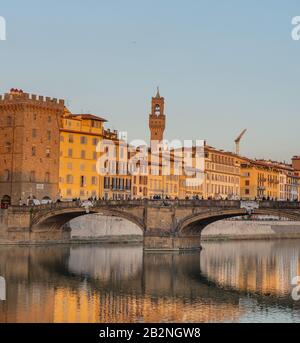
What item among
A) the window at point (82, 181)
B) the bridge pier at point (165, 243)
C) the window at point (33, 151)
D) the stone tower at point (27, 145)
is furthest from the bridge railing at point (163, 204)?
the window at point (82, 181)

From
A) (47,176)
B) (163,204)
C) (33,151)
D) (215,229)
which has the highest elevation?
(33,151)

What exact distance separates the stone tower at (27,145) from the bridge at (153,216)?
966cm

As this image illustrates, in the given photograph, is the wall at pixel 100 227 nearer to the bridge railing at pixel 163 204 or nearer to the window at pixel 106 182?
the bridge railing at pixel 163 204

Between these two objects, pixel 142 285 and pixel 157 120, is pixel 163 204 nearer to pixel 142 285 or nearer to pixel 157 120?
pixel 142 285

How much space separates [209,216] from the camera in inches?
2950

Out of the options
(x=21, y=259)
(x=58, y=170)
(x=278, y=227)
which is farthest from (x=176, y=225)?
(x=278, y=227)

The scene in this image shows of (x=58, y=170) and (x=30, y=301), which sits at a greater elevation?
(x=58, y=170)

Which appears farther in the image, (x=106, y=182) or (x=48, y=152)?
(x=106, y=182)

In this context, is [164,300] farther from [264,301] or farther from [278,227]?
[278,227]

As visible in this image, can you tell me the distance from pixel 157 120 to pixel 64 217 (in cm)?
6725

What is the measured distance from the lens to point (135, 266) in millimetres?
67188

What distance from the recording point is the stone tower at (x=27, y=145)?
94.6m

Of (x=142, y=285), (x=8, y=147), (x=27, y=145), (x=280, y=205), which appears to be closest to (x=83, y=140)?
(x=27, y=145)
